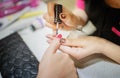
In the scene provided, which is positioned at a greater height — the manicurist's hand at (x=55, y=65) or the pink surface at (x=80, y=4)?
the pink surface at (x=80, y=4)

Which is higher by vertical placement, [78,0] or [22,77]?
[78,0]

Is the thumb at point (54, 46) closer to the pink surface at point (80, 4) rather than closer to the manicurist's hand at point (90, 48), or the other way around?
the manicurist's hand at point (90, 48)

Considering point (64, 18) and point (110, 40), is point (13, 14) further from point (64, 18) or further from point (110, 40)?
point (110, 40)

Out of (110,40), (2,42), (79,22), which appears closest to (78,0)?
(79,22)

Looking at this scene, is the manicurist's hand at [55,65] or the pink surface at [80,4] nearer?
the manicurist's hand at [55,65]

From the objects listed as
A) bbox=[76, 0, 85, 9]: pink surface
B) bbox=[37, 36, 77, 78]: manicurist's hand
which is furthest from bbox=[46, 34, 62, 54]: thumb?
bbox=[76, 0, 85, 9]: pink surface

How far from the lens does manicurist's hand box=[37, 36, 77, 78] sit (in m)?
0.54

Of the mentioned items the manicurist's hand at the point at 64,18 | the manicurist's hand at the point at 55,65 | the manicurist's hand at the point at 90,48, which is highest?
the manicurist's hand at the point at 64,18

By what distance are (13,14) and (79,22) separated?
229mm

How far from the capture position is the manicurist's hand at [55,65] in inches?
21.5

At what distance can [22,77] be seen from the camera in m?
0.57

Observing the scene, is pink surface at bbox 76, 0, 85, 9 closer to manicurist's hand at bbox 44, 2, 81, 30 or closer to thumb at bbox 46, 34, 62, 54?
manicurist's hand at bbox 44, 2, 81, 30

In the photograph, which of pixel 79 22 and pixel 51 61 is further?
pixel 79 22

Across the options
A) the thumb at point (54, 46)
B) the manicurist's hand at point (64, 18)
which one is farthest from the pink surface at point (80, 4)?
the thumb at point (54, 46)
